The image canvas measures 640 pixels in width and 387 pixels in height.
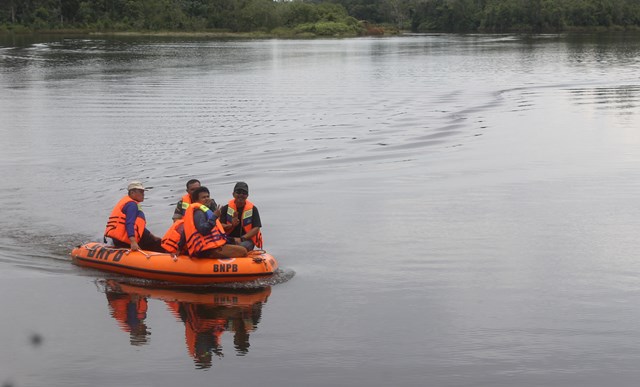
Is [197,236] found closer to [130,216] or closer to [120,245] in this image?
[130,216]

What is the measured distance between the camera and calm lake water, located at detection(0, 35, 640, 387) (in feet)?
36.0

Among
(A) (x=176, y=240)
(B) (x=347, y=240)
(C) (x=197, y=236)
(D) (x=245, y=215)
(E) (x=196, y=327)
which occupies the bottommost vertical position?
(E) (x=196, y=327)

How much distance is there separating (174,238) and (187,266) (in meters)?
0.57

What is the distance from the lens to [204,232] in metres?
13.4

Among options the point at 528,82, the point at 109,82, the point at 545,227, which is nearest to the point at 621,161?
the point at 545,227

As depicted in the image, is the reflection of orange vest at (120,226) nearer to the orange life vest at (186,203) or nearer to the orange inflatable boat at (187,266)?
the orange inflatable boat at (187,266)

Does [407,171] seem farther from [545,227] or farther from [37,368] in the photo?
[37,368]

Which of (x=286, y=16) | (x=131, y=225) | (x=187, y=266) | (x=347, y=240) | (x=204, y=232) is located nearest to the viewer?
(x=204, y=232)

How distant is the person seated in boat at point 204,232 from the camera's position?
13.4 metres

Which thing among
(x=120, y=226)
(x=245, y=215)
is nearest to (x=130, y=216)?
(x=120, y=226)

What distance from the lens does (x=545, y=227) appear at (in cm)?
1739

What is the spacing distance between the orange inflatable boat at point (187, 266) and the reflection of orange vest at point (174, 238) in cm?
16

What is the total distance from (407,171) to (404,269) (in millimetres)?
8433

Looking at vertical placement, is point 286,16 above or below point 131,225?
above
